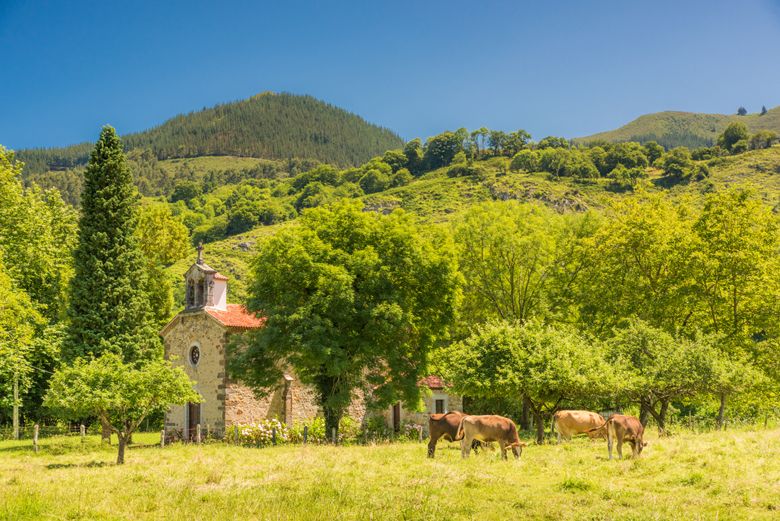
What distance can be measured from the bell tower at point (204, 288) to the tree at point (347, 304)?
14.8 feet

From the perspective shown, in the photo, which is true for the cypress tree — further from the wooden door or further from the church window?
the wooden door

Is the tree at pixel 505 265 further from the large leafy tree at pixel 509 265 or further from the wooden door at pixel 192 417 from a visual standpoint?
the wooden door at pixel 192 417

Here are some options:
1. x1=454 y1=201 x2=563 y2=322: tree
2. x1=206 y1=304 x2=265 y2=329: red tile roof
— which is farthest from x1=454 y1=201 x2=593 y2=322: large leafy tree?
x1=206 y1=304 x2=265 y2=329: red tile roof

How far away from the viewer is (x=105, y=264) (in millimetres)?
38531

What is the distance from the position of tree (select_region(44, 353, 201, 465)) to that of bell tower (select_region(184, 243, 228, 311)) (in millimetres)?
13506

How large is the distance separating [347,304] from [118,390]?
36.9 ft

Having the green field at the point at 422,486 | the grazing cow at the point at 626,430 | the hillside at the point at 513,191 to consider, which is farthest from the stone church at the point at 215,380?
the hillside at the point at 513,191

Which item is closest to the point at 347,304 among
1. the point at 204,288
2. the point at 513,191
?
the point at 204,288

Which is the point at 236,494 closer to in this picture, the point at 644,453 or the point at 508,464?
the point at 508,464

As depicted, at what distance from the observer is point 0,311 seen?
3309cm

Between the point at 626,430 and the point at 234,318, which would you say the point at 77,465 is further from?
the point at 626,430

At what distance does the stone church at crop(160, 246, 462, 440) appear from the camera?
35.9 m

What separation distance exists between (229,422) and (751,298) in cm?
2806

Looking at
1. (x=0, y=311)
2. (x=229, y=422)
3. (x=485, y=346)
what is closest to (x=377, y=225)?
(x=485, y=346)
